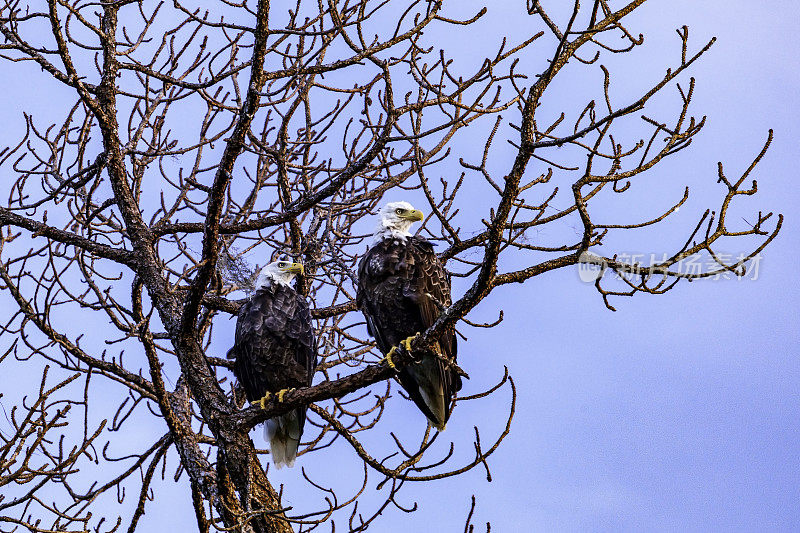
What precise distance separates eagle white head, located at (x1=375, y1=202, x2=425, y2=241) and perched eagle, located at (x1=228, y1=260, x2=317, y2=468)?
800 mm

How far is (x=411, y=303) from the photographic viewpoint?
6.40 m

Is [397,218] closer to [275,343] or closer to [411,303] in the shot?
[411,303]

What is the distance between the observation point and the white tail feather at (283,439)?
24.2 ft

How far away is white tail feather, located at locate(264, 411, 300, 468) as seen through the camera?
738cm

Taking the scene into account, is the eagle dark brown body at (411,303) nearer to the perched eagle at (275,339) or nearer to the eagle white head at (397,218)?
the eagle white head at (397,218)

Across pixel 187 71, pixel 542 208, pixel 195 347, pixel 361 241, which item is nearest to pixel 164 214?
pixel 187 71

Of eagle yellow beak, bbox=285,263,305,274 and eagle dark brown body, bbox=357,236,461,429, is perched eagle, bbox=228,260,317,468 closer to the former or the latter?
eagle yellow beak, bbox=285,263,305,274

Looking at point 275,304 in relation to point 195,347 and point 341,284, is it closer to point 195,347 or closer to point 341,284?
point 341,284

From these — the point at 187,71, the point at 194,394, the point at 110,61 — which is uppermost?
the point at 187,71

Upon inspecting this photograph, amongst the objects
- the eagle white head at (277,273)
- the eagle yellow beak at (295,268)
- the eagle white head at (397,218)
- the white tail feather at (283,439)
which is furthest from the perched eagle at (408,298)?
the white tail feather at (283,439)

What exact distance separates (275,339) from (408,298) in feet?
4.18

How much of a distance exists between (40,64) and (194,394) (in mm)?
2502

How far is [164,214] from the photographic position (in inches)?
312

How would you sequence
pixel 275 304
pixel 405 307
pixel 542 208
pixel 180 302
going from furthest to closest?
pixel 275 304, pixel 405 307, pixel 180 302, pixel 542 208
